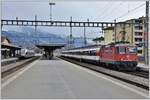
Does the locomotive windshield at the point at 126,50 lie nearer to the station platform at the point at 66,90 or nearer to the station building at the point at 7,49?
the station platform at the point at 66,90

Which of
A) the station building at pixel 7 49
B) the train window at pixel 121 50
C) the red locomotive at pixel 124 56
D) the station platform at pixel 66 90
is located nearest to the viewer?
the station platform at pixel 66 90

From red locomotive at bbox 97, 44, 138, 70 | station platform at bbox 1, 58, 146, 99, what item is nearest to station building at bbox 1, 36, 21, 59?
red locomotive at bbox 97, 44, 138, 70

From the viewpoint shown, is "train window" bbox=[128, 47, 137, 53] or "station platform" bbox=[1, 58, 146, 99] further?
"train window" bbox=[128, 47, 137, 53]

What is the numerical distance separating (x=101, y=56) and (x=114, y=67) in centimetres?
712

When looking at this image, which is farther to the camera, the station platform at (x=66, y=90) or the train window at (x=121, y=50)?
the train window at (x=121, y=50)

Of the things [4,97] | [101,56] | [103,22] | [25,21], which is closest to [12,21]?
[25,21]

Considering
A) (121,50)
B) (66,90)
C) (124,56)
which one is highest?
(121,50)

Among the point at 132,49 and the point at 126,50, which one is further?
the point at 132,49

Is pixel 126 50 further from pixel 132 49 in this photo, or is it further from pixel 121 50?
pixel 132 49

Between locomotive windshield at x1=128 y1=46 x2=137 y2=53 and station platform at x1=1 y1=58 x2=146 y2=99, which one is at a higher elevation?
locomotive windshield at x1=128 y1=46 x2=137 y2=53

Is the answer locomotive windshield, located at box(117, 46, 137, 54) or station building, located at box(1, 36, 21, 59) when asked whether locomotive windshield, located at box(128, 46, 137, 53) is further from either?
station building, located at box(1, 36, 21, 59)

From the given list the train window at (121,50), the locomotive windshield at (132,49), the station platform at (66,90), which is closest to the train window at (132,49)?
the locomotive windshield at (132,49)

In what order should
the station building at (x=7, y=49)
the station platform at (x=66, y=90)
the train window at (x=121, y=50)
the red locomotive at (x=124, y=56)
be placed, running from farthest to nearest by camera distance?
the station building at (x=7, y=49)
the train window at (x=121, y=50)
the red locomotive at (x=124, y=56)
the station platform at (x=66, y=90)

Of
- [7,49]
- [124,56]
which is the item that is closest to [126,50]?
[124,56]
